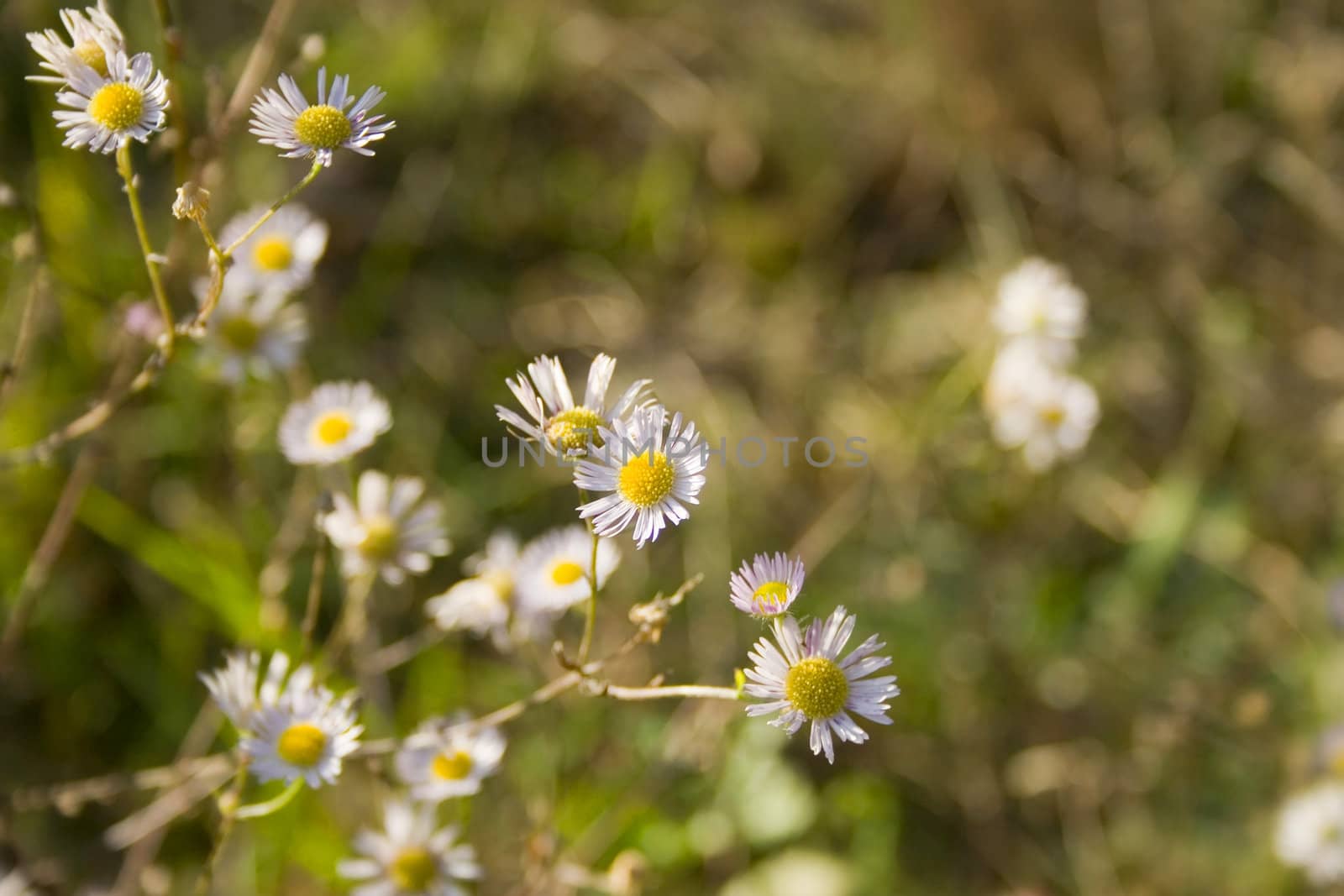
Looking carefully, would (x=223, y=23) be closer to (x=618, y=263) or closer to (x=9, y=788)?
(x=618, y=263)

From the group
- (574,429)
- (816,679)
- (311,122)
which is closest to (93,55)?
(311,122)

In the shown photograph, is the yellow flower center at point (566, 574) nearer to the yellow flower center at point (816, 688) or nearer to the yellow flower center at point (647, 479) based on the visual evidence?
the yellow flower center at point (647, 479)

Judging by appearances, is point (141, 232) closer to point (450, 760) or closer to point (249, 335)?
point (249, 335)

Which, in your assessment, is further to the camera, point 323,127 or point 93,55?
point 93,55

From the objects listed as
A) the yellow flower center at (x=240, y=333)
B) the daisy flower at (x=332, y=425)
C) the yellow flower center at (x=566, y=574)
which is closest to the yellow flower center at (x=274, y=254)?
the yellow flower center at (x=240, y=333)

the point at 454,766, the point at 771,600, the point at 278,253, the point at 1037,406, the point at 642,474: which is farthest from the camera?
the point at 1037,406

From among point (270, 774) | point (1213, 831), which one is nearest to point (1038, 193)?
point (1213, 831)

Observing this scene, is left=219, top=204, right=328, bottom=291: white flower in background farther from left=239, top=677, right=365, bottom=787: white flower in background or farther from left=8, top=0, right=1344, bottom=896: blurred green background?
left=239, top=677, right=365, bottom=787: white flower in background

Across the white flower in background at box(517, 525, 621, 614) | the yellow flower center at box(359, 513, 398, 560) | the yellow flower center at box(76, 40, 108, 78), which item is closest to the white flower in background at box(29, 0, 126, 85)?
the yellow flower center at box(76, 40, 108, 78)
